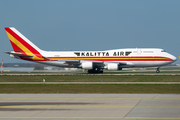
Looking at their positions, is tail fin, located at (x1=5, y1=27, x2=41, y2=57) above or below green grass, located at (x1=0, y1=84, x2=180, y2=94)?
above

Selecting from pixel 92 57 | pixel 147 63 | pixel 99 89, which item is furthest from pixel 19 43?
pixel 99 89

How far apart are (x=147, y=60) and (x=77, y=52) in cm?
1366

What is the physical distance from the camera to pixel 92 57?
176 feet

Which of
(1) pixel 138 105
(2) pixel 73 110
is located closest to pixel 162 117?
(1) pixel 138 105

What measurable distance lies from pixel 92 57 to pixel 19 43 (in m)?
14.9

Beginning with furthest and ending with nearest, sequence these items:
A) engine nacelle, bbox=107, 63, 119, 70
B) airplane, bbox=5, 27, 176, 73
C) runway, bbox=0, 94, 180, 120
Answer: airplane, bbox=5, 27, 176, 73 → engine nacelle, bbox=107, 63, 119, 70 → runway, bbox=0, 94, 180, 120

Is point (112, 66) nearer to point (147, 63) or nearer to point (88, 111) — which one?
point (147, 63)

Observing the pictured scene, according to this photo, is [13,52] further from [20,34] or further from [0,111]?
[0,111]

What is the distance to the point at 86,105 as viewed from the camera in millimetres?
15062

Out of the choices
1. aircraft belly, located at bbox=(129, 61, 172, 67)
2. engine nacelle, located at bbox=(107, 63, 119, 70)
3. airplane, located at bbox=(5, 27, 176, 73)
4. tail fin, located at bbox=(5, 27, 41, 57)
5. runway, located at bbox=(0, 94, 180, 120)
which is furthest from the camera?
tail fin, located at bbox=(5, 27, 41, 57)

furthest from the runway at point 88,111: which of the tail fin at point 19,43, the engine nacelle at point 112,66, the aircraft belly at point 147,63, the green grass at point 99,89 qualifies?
the tail fin at point 19,43

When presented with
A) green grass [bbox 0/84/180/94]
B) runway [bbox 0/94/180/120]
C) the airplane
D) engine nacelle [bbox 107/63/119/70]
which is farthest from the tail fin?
runway [bbox 0/94/180/120]

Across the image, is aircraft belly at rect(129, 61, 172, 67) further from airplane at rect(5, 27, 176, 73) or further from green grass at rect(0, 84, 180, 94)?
green grass at rect(0, 84, 180, 94)

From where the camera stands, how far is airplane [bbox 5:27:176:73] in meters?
52.5
